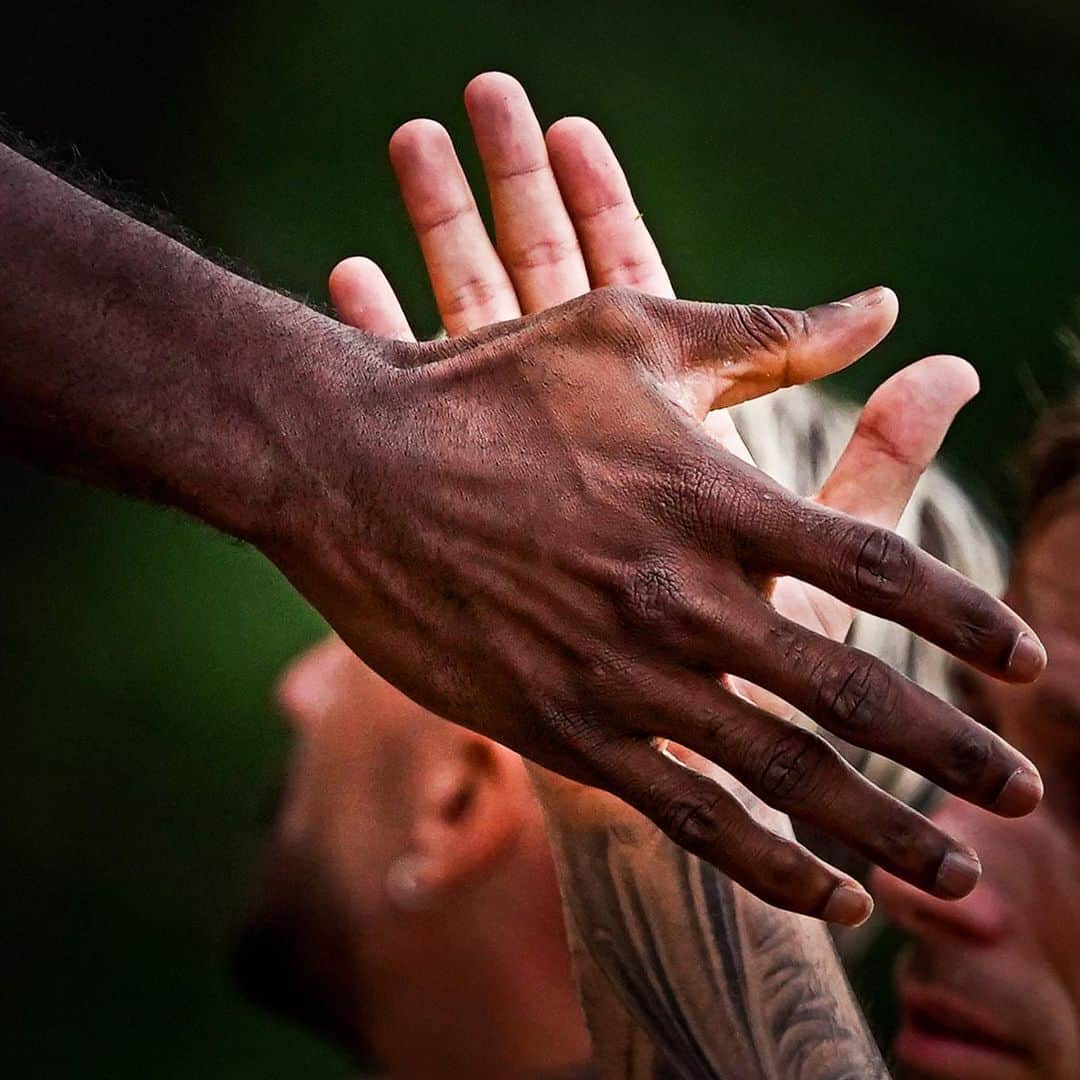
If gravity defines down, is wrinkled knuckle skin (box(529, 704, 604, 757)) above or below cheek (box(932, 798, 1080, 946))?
above

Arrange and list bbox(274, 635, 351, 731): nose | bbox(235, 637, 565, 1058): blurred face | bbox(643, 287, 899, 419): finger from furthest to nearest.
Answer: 1. bbox(274, 635, 351, 731): nose
2. bbox(235, 637, 565, 1058): blurred face
3. bbox(643, 287, 899, 419): finger

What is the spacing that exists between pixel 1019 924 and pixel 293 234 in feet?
4.22

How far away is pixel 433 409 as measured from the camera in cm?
80

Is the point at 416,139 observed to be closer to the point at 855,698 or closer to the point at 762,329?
the point at 762,329

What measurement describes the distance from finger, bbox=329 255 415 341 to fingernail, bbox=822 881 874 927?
2.13 ft

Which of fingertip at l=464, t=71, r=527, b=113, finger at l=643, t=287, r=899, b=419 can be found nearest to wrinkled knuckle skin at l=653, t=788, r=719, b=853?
finger at l=643, t=287, r=899, b=419

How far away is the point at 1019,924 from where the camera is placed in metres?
1.41

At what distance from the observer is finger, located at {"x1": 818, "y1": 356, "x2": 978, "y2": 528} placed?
0.99 m

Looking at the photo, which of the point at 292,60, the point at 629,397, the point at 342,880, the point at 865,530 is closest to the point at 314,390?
the point at 629,397

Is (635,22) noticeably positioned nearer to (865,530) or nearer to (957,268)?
(957,268)

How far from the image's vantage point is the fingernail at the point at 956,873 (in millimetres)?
716

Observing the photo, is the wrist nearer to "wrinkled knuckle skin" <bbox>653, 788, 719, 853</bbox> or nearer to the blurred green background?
"wrinkled knuckle skin" <bbox>653, 788, 719, 853</bbox>

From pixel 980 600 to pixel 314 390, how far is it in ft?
1.29

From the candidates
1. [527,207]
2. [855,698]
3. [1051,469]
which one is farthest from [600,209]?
[1051,469]
